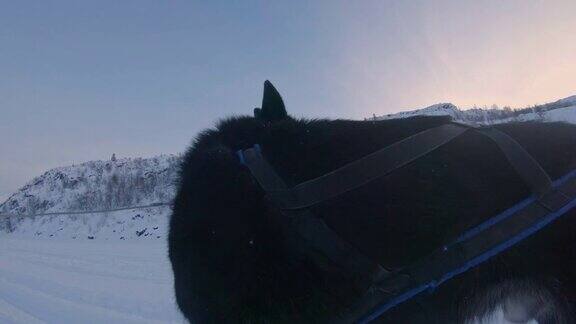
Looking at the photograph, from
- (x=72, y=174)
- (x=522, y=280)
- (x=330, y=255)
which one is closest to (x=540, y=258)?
(x=522, y=280)

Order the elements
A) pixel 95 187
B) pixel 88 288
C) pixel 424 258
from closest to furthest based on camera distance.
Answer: pixel 424 258, pixel 88 288, pixel 95 187

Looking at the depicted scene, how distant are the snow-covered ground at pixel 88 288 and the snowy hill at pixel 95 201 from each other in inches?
61.0

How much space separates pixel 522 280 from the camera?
1.59 m

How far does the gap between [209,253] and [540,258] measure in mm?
1224

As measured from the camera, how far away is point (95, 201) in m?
18.1

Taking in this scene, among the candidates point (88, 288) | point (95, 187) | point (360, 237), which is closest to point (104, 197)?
point (95, 187)

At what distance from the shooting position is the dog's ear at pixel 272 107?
6.35 ft

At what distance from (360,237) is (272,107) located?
0.73 m

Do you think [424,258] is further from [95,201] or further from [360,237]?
[95,201]

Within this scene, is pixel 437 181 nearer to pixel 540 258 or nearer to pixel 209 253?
pixel 540 258

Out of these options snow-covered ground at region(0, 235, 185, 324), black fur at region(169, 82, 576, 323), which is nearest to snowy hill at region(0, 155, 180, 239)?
snow-covered ground at region(0, 235, 185, 324)

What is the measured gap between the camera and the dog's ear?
1.93 meters

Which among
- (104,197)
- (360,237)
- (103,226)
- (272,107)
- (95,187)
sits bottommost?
(360,237)

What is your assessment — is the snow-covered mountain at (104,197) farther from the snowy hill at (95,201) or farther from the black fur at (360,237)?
the black fur at (360,237)
